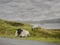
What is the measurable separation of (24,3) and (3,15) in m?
0.50

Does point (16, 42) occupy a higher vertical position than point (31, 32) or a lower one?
lower

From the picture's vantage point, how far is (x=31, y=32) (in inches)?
152

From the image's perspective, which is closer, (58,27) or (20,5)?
(58,27)

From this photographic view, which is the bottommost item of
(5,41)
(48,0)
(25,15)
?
(5,41)

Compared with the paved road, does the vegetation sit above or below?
above

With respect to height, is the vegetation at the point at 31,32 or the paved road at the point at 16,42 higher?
the vegetation at the point at 31,32

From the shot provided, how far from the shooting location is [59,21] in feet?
12.4

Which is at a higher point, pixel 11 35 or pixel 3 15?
pixel 3 15

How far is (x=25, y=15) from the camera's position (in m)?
3.97

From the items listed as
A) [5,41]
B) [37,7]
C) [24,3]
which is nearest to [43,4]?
[37,7]

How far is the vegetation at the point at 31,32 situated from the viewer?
12.3 feet

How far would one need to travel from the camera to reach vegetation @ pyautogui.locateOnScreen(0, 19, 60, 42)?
3.74 m

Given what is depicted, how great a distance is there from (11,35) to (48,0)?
99 cm

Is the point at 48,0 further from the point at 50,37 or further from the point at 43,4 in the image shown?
the point at 50,37
